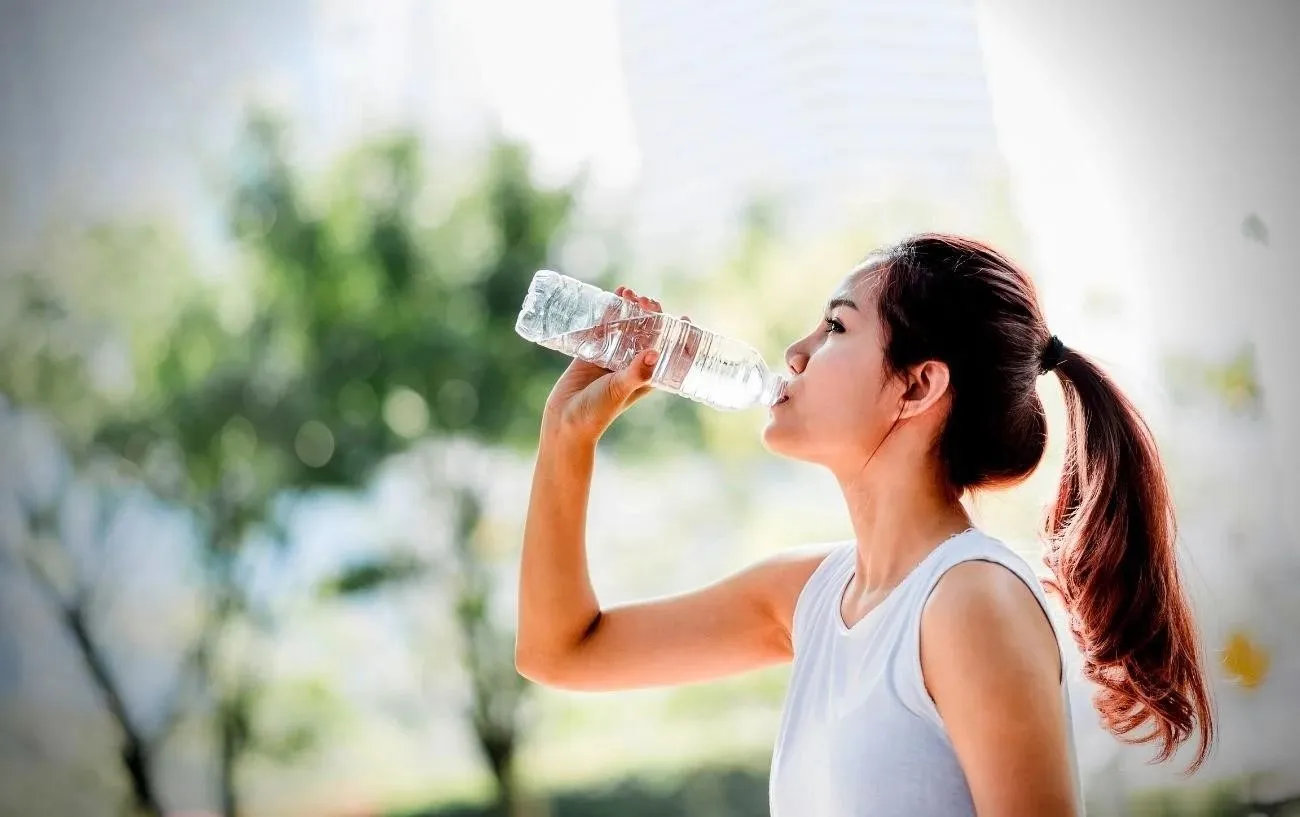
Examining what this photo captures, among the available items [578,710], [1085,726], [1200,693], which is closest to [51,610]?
[578,710]

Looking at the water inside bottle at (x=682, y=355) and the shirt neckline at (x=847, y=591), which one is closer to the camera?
the shirt neckline at (x=847, y=591)

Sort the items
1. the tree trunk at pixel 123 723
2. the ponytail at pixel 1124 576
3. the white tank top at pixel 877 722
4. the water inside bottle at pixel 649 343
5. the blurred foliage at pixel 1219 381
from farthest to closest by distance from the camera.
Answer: the tree trunk at pixel 123 723 → the blurred foliage at pixel 1219 381 → the water inside bottle at pixel 649 343 → the ponytail at pixel 1124 576 → the white tank top at pixel 877 722

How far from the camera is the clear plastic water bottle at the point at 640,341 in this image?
3.89ft

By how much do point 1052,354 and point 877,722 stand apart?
0.37 m

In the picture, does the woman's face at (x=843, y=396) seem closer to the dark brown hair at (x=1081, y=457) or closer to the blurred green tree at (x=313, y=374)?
the dark brown hair at (x=1081, y=457)

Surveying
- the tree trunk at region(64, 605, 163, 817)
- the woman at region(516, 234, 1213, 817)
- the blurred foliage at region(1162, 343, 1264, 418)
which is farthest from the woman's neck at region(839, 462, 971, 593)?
the tree trunk at region(64, 605, 163, 817)

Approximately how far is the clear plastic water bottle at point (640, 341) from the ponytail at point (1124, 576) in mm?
305

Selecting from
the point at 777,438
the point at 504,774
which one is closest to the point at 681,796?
the point at 504,774

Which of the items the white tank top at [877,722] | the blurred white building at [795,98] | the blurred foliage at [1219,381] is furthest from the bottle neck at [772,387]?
the blurred white building at [795,98]

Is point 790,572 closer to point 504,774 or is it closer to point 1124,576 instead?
point 1124,576

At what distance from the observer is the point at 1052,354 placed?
102 centimetres

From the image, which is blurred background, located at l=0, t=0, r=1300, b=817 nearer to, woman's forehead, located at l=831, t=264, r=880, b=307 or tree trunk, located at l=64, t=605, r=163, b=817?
tree trunk, located at l=64, t=605, r=163, b=817

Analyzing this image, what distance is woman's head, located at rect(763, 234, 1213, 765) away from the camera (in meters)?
0.97

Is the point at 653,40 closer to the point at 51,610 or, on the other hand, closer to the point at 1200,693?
the point at 51,610
